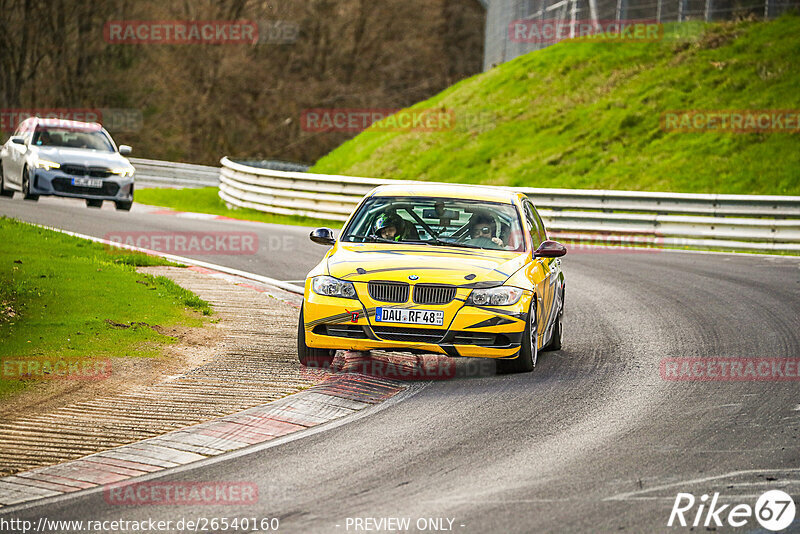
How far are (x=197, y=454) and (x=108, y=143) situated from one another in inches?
710

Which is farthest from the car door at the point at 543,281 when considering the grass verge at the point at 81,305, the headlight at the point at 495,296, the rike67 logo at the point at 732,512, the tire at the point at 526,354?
the rike67 logo at the point at 732,512

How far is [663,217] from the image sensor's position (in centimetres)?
2333

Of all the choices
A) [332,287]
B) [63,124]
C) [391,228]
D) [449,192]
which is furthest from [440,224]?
[63,124]

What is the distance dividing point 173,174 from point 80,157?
19.8 meters

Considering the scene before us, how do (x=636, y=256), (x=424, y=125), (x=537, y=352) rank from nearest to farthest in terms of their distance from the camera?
(x=537, y=352), (x=636, y=256), (x=424, y=125)

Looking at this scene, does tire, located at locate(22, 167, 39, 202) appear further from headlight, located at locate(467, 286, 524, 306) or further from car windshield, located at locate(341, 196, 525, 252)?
headlight, located at locate(467, 286, 524, 306)

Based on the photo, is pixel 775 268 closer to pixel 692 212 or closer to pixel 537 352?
pixel 692 212

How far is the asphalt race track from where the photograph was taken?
5914mm

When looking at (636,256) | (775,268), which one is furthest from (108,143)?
(775,268)

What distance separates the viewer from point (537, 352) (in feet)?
33.2

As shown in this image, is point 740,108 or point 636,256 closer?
A: point 636,256

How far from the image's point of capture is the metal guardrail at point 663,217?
22.3 metres

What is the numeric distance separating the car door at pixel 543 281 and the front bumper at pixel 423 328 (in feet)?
2.43

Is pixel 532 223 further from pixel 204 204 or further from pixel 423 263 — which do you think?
pixel 204 204
